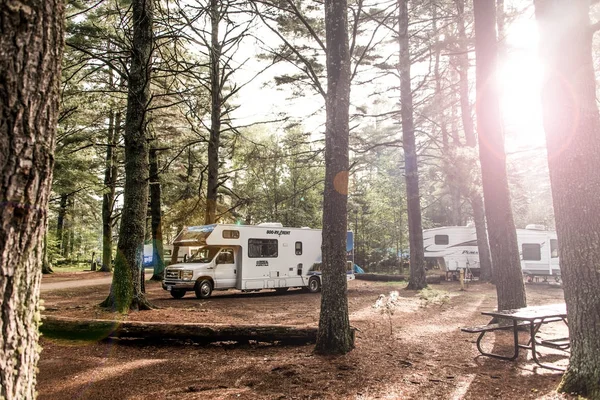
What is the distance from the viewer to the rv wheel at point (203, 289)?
43.3 ft

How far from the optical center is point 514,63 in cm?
1197

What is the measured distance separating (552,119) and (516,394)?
304cm

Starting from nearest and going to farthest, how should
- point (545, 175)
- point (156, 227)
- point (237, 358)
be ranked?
point (237, 358) → point (156, 227) → point (545, 175)

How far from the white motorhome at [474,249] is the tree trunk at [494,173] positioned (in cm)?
1364

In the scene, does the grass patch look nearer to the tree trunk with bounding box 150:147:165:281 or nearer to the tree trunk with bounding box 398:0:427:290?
the tree trunk with bounding box 398:0:427:290

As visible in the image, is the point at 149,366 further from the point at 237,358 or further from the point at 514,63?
the point at 514,63

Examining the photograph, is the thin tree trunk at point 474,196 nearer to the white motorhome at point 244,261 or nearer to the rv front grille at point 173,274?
the white motorhome at point 244,261

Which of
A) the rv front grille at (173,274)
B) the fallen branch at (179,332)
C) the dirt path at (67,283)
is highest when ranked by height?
the rv front grille at (173,274)

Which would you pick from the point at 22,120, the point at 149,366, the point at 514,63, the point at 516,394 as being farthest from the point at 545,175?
the point at 22,120

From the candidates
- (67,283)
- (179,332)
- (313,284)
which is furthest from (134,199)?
(67,283)

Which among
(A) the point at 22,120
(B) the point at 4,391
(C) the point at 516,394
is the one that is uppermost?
(A) the point at 22,120

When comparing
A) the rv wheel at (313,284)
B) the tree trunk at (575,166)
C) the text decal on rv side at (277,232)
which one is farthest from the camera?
the rv wheel at (313,284)

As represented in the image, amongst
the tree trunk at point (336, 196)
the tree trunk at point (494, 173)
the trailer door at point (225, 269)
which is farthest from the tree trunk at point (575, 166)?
the trailer door at point (225, 269)

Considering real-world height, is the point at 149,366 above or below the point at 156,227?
below
